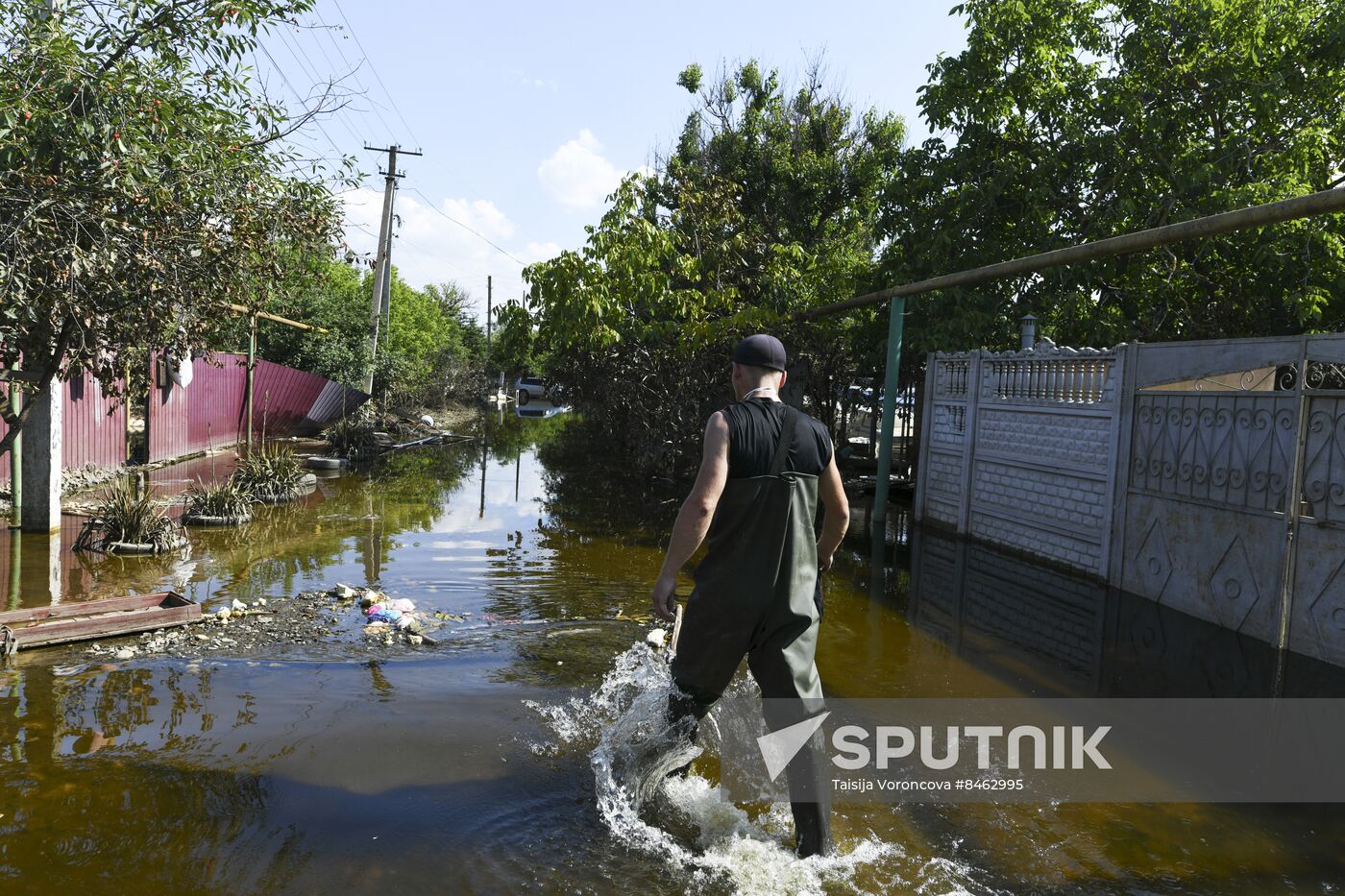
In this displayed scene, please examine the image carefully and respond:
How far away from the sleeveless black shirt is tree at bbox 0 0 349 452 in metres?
4.86

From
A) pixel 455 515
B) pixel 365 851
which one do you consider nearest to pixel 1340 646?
pixel 365 851

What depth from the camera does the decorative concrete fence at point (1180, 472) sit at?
6.29 meters

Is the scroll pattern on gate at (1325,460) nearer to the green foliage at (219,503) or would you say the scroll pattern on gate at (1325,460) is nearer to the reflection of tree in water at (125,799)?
the reflection of tree in water at (125,799)

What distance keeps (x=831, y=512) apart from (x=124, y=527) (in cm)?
739

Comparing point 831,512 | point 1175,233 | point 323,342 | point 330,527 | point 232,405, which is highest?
point 1175,233

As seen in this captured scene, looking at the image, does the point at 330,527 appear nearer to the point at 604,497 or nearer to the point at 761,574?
the point at 604,497

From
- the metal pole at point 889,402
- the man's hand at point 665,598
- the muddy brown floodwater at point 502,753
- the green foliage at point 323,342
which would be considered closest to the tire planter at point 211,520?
the muddy brown floodwater at point 502,753

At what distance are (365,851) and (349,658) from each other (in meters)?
2.46

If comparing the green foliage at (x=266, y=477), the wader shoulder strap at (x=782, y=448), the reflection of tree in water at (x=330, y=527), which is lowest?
the reflection of tree in water at (x=330, y=527)

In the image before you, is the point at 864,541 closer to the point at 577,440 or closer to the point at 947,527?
the point at 947,527

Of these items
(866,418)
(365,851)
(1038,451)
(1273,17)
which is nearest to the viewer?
(365,851)

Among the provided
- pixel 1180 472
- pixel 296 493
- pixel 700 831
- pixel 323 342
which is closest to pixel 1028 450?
pixel 1180 472

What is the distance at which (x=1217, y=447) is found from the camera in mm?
7180

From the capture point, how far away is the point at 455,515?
1218 centimetres
